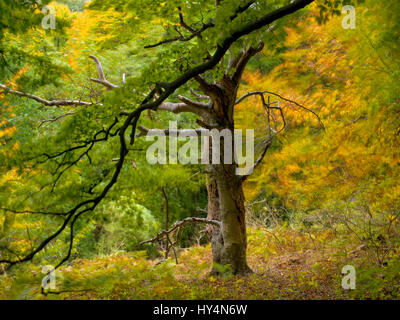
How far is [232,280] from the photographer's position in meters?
5.67

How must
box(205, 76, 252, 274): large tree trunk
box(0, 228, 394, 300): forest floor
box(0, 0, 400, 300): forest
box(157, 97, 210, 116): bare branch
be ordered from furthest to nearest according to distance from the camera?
1. box(157, 97, 210, 116): bare branch
2. box(205, 76, 252, 274): large tree trunk
3. box(0, 228, 394, 300): forest floor
4. box(0, 0, 400, 300): forest

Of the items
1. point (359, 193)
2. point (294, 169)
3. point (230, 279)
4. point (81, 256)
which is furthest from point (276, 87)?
point (81, 256)

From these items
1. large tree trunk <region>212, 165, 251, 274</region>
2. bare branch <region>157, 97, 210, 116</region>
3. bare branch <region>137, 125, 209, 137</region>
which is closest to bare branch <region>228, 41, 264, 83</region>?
bare branch <region>157, 97, 210, 116</region>

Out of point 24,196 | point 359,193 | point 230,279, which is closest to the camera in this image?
point 24,196

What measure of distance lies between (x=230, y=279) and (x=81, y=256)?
353 inches

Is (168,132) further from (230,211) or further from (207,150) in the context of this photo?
(230,211)

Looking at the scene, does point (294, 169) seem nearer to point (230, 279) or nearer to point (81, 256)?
point (230, 279)

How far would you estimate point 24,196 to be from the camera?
3.37 m

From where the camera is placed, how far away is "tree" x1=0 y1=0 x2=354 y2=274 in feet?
10.6

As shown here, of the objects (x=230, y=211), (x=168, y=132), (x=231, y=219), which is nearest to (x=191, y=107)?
(x=168, y=132)

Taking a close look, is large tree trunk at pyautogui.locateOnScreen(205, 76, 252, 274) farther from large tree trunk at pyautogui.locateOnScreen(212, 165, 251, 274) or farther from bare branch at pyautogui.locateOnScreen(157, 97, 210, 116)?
bare branch at pyautogui.locateOnScreen(157, 97, 210, 116)

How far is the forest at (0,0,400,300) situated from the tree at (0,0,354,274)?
0.02 metres

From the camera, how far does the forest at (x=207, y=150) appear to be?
344 cm

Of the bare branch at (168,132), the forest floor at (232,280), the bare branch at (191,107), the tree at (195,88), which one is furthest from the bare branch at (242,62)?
the forest floor at (232,280)
